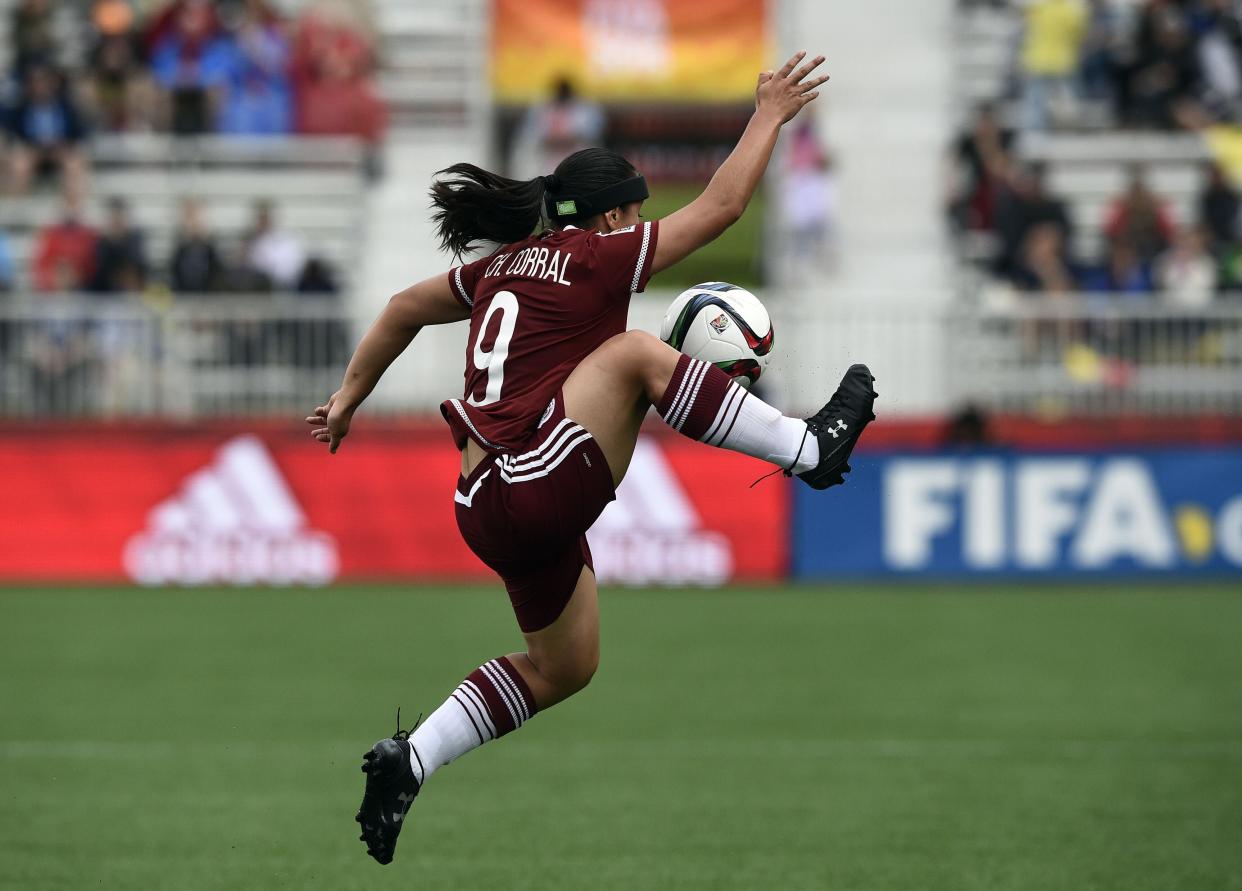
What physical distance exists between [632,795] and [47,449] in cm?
915

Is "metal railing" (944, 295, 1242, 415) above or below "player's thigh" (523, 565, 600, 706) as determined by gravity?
above

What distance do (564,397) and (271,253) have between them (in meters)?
12.4

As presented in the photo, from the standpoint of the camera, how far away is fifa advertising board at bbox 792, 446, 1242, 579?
50.0ft

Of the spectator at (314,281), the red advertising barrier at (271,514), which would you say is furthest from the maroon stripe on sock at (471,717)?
the spectator at (314,281)

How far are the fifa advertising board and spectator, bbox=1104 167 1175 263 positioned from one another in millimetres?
2824

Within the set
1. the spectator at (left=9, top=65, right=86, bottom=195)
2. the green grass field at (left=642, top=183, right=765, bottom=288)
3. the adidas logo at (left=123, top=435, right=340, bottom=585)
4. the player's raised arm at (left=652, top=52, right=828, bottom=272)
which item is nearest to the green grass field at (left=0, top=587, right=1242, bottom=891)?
the adidas logo at (left=123, top=435, right=340, bottom=585)

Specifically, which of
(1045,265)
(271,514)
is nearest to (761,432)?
(271,514)

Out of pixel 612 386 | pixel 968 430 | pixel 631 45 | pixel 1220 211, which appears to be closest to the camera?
pixel 612 386

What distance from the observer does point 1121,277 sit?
55.4 ft

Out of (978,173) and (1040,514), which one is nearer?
(1040,514)

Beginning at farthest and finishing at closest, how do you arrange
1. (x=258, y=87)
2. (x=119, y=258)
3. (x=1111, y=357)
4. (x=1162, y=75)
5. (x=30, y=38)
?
(x=30, y=38), (x=258, y=87), (x=1162, y=75), (x=119, y=258), (x=1111, y=357)

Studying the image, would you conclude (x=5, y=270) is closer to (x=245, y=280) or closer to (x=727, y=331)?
(x=245, y=280)

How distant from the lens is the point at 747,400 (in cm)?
548

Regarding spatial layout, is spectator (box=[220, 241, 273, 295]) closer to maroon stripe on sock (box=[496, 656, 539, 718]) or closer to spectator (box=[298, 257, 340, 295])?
spectator (box=[298, 257, 340, 295])
